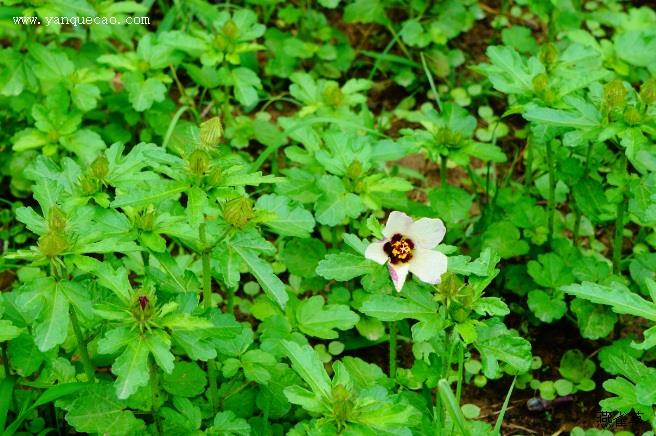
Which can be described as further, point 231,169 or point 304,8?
point 304,8

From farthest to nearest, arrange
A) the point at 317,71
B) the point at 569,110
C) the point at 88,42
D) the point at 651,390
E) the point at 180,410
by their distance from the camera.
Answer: the point at 317,71 < the point at 88,42 < the point at 569,110 < the point at 180,410 < the point at 651,390

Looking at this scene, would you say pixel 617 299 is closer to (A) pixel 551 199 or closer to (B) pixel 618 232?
(B) pixel 618 232

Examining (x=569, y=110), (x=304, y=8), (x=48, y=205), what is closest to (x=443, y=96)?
(x=304, y=8)

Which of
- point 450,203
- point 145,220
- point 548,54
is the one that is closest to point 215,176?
point 145,220

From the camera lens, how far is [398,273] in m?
2.41

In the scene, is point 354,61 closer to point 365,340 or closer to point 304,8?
point 304,8

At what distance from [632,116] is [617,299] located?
2.13ft

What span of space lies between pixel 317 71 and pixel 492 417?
1.81m

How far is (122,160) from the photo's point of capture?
260 centimetres

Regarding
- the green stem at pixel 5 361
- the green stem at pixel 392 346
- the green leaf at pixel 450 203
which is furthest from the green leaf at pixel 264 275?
the green leaf at pixel 450 203

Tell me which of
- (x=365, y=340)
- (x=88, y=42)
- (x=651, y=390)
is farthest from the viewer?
(x=88, y=42)

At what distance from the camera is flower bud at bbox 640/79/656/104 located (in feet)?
8.99

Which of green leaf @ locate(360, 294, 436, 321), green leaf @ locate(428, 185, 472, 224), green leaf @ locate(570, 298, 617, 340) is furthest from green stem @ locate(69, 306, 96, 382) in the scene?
green leaf @ locate(570, 298, 617, 340)

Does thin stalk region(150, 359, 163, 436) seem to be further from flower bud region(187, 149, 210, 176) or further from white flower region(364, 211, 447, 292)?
white flower region(364, 211, 447, 292)
